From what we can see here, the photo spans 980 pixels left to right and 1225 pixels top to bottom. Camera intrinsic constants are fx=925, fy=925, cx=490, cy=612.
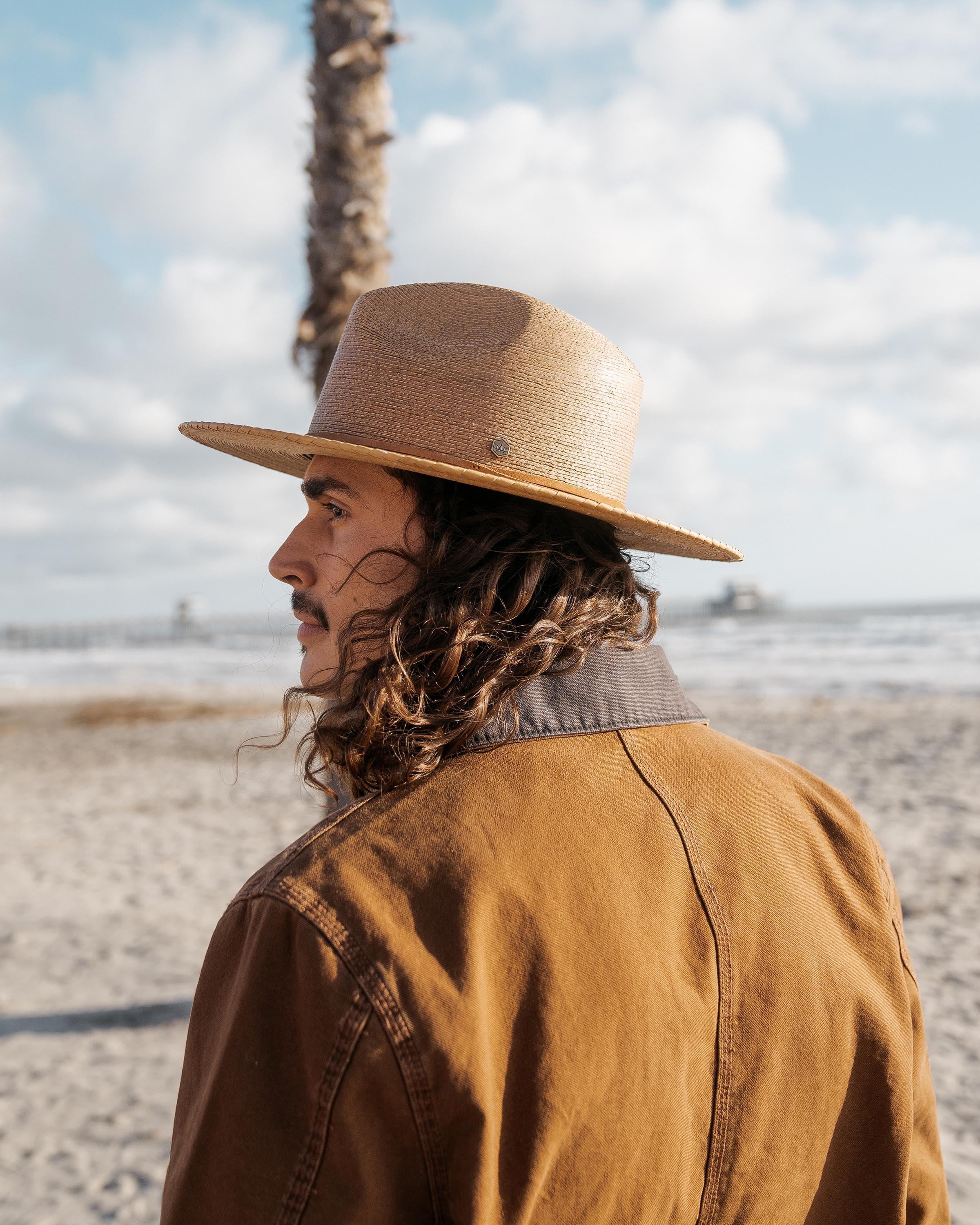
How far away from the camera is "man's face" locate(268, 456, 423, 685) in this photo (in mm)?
1374

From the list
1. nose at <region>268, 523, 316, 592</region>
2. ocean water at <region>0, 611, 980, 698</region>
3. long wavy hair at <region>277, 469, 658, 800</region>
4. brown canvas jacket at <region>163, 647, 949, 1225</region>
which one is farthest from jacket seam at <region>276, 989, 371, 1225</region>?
ocean water at <region>0, 611, 980, 698</region>

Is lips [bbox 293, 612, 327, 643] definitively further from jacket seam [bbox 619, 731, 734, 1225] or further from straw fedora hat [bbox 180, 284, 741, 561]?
jacket seam [bbox 619, 731, 734, 1225]

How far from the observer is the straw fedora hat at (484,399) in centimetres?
138

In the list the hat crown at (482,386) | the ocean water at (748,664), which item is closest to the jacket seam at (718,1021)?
the hat crown at (482,386)

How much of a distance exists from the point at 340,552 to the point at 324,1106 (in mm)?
759

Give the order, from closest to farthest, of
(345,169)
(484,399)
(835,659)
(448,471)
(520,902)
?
1. (520,902)
2. (448,471)
3. (484,399)
4. (345,169)
5. (835,659)

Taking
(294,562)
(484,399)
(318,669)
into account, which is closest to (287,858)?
(318,669)

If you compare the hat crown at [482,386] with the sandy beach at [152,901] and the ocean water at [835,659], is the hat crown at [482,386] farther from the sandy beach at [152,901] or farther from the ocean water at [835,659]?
the ocean water at [835,659]

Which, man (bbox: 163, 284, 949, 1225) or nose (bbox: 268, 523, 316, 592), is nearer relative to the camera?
man (bbox: 163, 284, 949, 1225)

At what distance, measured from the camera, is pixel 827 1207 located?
1.30 metres

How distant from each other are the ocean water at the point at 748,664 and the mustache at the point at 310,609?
10092mm

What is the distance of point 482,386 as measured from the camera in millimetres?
1412

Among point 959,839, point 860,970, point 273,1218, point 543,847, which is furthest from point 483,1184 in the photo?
point 959,839

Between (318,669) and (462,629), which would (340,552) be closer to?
(318,669)
